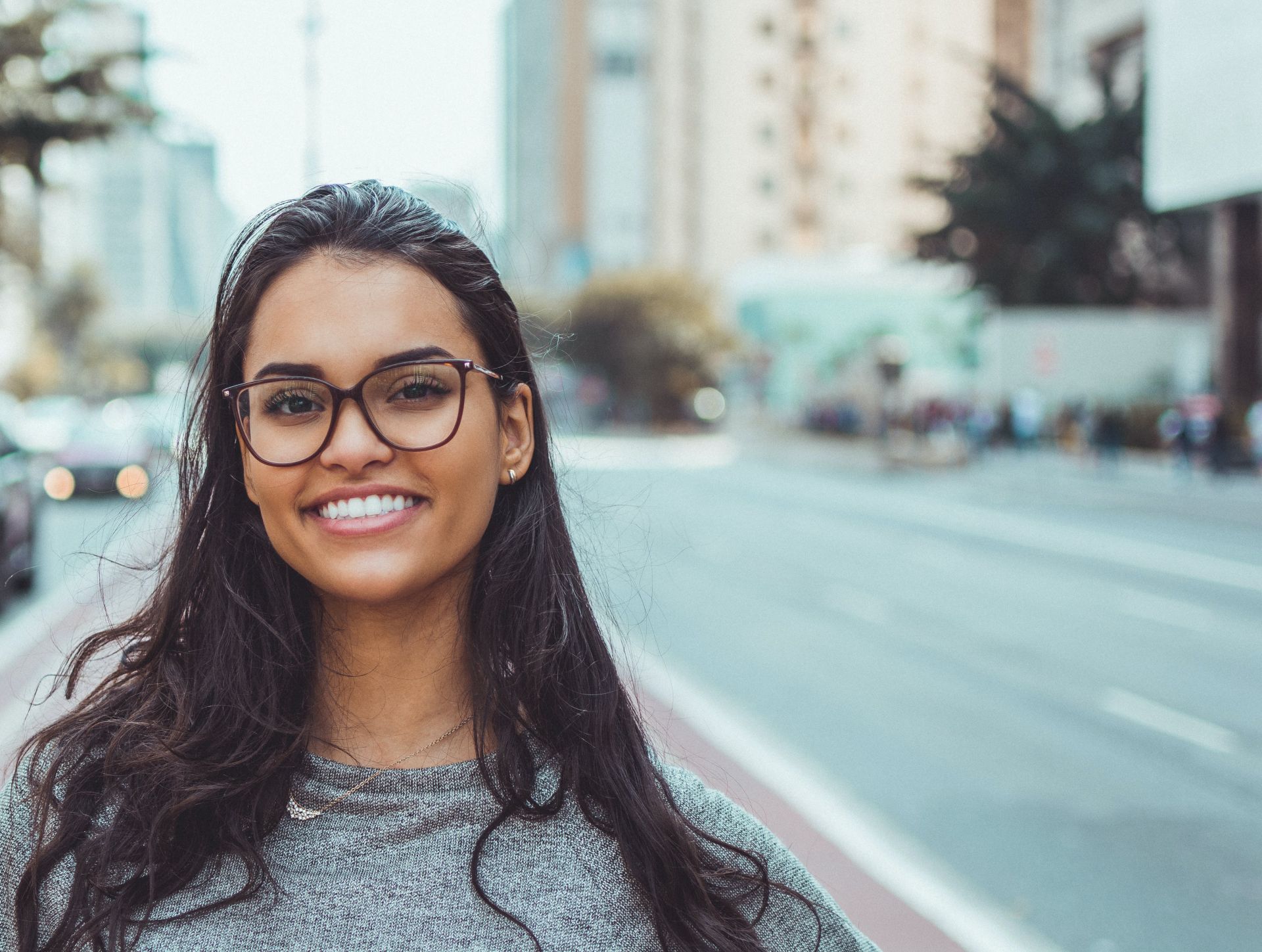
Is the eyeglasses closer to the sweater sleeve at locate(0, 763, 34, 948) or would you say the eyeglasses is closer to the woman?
the woman

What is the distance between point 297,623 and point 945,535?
19.3 meters

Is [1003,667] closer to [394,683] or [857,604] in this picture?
[857,604]

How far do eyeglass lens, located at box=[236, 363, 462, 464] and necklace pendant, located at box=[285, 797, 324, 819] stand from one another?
42cm

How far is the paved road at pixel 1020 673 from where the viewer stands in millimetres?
5695

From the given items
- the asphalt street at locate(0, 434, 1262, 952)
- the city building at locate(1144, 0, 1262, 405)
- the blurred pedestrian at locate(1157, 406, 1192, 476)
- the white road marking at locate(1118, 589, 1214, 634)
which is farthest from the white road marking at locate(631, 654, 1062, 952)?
the city building at locate(1144, 0, 1262, 405)

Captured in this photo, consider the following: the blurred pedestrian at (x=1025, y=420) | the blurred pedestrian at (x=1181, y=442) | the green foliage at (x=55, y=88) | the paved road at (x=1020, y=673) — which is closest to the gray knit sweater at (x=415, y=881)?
the paved road at (x=1020, y=673)

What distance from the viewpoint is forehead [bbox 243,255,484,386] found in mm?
1650

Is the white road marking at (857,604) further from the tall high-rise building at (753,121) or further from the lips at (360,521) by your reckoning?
the tall high-rise building at (753,121)

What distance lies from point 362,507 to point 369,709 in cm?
27

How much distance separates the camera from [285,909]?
1.57 m

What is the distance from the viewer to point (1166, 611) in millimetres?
13258

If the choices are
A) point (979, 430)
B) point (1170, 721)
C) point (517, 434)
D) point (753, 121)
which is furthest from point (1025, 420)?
point (753, 121)

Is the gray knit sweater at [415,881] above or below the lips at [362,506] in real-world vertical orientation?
below

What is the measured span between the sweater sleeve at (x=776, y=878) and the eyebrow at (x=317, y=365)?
24.0 inches
